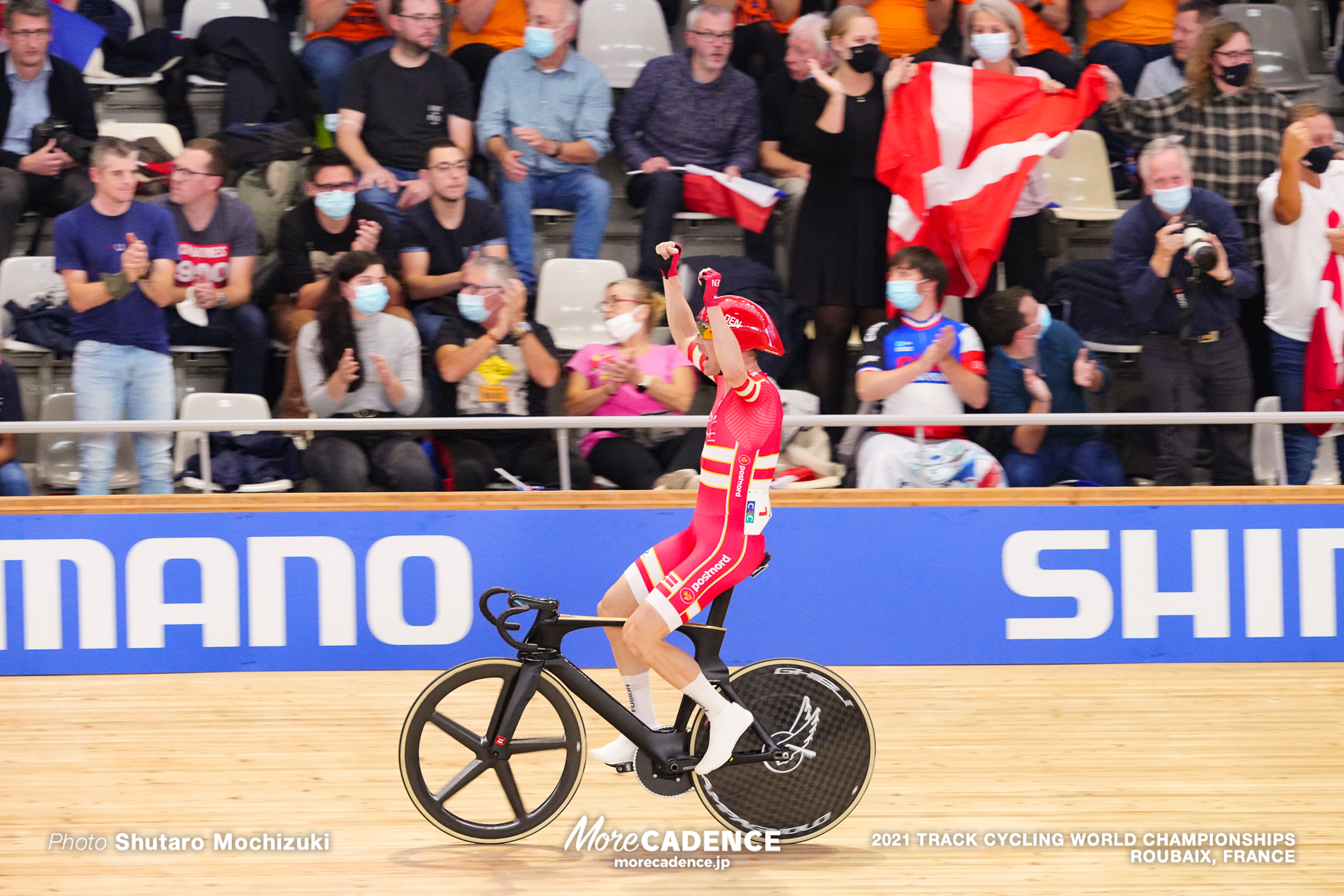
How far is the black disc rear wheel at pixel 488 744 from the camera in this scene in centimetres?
387

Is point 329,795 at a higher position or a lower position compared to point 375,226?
lower

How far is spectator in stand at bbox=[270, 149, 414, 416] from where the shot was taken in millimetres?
→ 6617

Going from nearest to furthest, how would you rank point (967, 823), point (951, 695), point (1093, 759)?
point (967, 823) → point (1093, 759) → point (951, 695)

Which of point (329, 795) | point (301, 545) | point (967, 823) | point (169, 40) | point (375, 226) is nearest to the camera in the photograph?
point (967, 823)

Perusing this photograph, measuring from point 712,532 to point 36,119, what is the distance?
17.0ft

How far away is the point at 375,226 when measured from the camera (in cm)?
661

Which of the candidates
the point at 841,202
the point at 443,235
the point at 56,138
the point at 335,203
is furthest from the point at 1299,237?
the point at 56,138

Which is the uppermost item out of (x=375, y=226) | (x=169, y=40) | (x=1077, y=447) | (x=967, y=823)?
(x=169, y=40)

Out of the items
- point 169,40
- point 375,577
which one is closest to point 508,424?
point 375,577

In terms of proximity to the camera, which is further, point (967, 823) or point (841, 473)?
point (841, 473)

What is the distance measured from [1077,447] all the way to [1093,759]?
6.06ft

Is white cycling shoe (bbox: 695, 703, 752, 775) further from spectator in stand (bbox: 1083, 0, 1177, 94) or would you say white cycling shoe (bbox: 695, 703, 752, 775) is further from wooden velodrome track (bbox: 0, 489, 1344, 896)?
A: spectator in stand (bbox: 1083, 0, 1177, 94)

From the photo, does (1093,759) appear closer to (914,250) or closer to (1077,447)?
(1077,447)

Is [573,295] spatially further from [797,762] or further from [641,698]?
[797,762]
